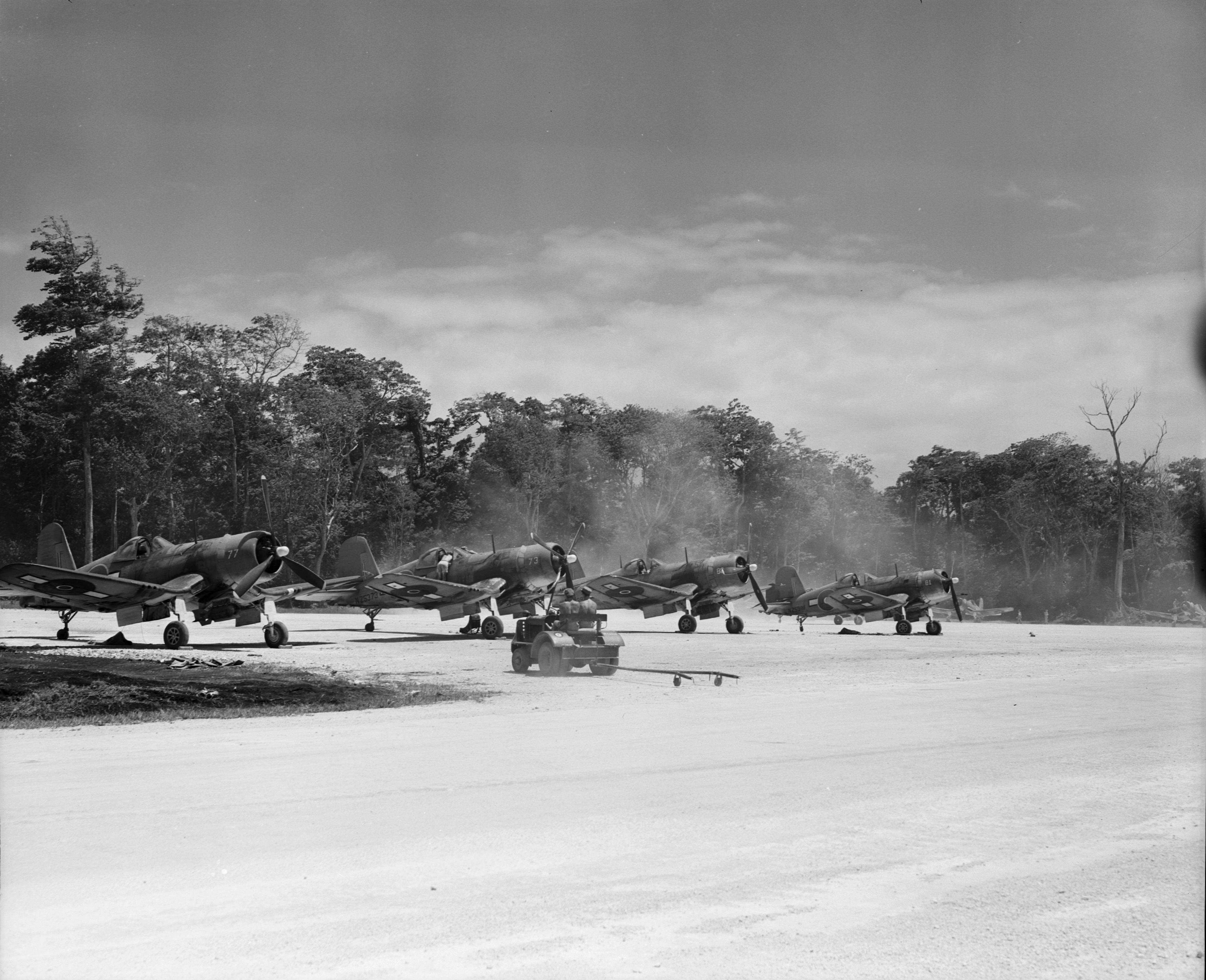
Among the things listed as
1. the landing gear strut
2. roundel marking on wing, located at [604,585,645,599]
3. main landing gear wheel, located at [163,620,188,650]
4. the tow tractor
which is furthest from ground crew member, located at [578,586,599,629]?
roundel marking on wing, located at [604,585,645,599]

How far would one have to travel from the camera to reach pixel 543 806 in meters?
7.84

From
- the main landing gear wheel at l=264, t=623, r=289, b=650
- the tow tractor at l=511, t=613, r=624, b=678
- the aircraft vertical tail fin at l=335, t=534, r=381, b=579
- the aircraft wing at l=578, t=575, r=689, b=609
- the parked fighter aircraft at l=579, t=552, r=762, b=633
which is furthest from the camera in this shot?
the parked fighter aircraft at l=579, t=552, r=762, b=633

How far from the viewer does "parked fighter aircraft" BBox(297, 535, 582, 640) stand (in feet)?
104

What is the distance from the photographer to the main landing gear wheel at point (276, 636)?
25797 millimetres

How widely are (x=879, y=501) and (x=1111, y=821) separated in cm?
8359

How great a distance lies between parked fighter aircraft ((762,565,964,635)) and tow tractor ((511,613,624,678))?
19.7m

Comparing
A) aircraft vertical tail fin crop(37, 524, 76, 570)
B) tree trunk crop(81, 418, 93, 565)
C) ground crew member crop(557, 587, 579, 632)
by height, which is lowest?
ground crew member crop(557, 587, 579, 632)

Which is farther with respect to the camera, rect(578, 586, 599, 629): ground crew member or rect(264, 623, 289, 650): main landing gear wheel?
rect(264, 623, 289, 650): main landing gear wheel

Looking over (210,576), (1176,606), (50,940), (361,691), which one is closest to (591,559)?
(1176,606)

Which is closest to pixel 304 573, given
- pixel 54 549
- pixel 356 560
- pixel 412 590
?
pixel 412 590

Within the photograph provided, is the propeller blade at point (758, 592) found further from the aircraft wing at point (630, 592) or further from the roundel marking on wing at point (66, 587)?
the roundel marking on wing at point (66, 587)

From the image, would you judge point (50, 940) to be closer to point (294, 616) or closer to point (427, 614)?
point (294, 616)

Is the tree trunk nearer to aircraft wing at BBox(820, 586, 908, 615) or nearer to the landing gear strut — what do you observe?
the landing gear strut

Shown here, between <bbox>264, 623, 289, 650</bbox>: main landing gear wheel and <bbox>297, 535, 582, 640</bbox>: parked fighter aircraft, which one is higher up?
<bbox>297, 535, 582, 640</bbox>: parked fighter aircraft
